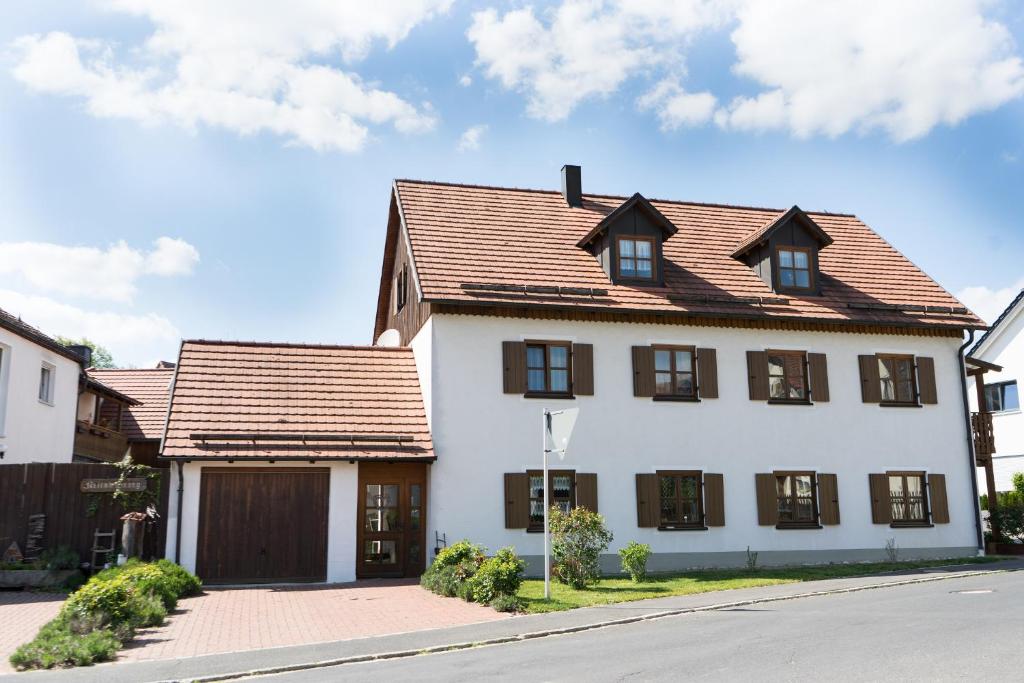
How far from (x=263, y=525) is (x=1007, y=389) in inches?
1202

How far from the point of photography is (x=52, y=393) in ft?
87.9

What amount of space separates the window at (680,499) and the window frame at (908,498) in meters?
5.20

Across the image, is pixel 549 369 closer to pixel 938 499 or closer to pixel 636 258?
pixel 636 258

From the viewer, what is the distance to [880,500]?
2294cm

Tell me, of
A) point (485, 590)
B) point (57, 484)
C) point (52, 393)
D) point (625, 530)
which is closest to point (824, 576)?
point (625, 530)

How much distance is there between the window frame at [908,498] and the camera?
23078 millimetres

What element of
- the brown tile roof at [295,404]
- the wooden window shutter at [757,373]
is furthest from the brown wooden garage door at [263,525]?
the wooden window shutter at [757,373]

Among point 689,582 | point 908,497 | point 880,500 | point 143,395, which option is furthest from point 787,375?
point 143,395

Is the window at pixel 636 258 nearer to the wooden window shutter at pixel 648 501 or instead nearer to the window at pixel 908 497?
the wooden window shutter at pixel 648 501

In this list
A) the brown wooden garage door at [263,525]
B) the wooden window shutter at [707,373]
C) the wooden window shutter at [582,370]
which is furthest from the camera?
the wooden window shutter at [707,373]

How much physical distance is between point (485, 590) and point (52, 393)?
1726 centimetres

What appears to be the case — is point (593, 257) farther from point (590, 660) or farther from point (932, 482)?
point (590, 660)

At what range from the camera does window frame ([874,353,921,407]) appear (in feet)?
A: 77.6

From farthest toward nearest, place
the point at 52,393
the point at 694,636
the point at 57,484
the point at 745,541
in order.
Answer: the point at 52,393, the point at 745,541, the point at 57,484, the point at 694,636
